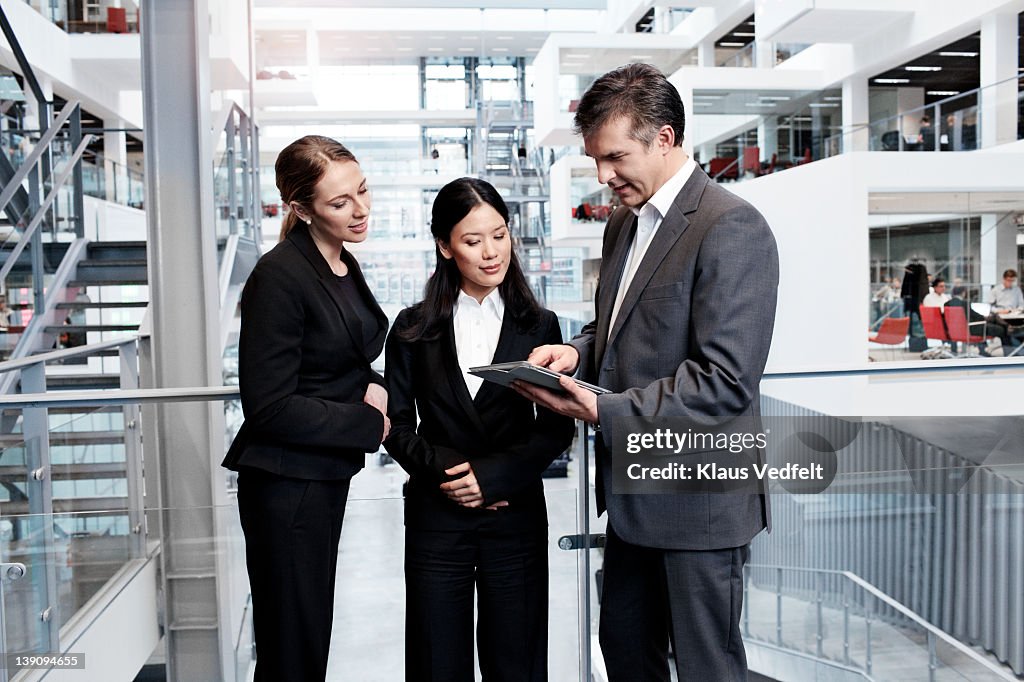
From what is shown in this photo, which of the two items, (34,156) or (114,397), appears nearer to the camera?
(114,397)

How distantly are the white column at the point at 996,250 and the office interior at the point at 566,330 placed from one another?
0.08ft

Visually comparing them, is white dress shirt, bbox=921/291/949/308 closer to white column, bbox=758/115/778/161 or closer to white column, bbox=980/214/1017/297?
white column, bbox=980/214/1017/297

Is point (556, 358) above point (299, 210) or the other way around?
the other way around

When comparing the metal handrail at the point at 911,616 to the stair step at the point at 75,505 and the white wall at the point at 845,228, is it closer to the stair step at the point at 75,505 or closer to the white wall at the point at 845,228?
the stair step at the point at 75,505

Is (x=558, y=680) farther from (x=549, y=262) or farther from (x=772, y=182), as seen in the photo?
(x=549, y=262)

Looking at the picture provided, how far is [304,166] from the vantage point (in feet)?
6.80

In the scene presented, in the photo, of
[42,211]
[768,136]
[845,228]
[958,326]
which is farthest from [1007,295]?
[42,211]

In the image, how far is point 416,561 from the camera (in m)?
2.09

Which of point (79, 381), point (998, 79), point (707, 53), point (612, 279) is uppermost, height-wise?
point (707, 53)

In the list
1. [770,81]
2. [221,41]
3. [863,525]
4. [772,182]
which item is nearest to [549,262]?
[770,81]

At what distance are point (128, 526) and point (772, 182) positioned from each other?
12359mm

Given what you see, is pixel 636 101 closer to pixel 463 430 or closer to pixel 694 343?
pixel 694 343

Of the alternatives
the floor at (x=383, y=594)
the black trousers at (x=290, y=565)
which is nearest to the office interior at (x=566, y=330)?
the floor at (x=383, y=594)

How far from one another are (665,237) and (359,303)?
2.41ft
